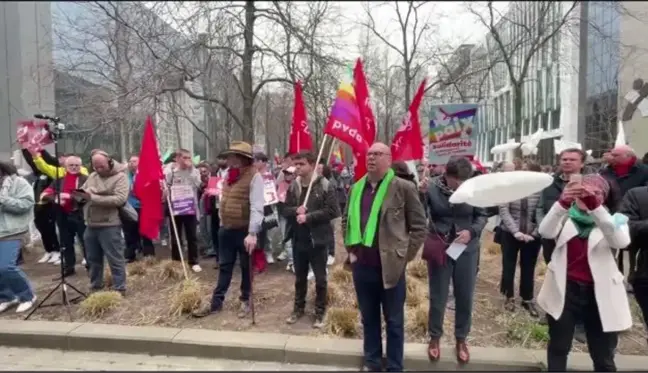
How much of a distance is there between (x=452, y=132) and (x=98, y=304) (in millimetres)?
4580

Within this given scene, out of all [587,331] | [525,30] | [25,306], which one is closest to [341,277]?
[587,331]

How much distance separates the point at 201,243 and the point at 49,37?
5682mm

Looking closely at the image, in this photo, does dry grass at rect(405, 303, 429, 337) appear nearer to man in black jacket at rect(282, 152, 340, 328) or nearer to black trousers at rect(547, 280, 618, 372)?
man in black jacket at rect(282, 152, 340, 328)

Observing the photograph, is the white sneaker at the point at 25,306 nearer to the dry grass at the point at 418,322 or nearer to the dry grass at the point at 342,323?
the dry grass at the point at 342,323

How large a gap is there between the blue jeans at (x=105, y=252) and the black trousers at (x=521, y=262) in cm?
487

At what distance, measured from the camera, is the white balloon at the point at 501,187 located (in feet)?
12.4

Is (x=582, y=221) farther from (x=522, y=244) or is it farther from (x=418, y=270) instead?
(x=418, y=270)

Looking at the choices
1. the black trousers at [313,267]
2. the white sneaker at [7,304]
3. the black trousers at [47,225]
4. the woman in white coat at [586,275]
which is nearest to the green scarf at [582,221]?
the woman in white coat at [586,275]

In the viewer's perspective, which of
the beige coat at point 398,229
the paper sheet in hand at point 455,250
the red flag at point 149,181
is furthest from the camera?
the red flag at point 149,181

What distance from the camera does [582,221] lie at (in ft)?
12.3

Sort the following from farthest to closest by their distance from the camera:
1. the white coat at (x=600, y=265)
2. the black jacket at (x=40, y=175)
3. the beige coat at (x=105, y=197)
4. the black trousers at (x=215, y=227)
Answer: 1. the black trousers at (x=215, y=227)
2. the black jacket at (x=40, y=175)
3. the beige coat at (x=105, y=197)
4. the white coat at (x=600, y=265)

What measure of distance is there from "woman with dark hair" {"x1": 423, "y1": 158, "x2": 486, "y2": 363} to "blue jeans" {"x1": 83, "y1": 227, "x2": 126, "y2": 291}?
396cm

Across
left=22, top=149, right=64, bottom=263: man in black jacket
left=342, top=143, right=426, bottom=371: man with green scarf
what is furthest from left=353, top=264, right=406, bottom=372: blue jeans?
left=22, top=149, right=64, bottom=263: man in black jacket

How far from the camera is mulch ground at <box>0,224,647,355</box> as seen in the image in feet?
17.3
